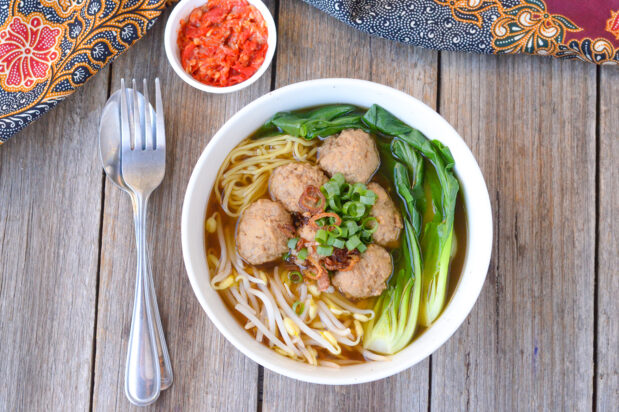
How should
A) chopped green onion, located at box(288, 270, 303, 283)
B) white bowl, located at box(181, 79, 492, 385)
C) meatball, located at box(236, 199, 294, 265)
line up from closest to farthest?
1. white bowl, located at box(181, 79, 492, 385)
2. meatball, located at box(236, 199, 294, 265)
3. chopped green onion, located at box(288, 270, 303, 283)

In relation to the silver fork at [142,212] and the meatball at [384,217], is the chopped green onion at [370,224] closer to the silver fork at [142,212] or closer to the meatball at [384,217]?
the meatball at [384,217]

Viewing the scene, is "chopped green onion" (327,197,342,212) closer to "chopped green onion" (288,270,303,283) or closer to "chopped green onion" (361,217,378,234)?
Result: "chopped green onion" (361,217,378,234)

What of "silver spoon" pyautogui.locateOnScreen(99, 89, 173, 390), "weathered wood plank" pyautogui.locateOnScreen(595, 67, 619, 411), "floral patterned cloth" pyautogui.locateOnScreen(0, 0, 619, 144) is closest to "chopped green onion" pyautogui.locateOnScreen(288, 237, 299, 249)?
"silver spoon" pyautogui.locateOnScreen(99, 89, 173, 390)

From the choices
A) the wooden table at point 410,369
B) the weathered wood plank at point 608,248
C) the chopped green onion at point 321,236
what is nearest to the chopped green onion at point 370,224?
the chopped green onion at point 321,236

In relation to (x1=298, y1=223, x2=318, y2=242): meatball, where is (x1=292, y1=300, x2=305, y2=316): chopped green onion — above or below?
below

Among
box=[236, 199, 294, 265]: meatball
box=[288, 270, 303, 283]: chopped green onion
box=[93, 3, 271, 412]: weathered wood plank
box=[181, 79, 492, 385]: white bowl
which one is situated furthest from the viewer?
box=[93, 3, 271, 412]: weathered wood plank

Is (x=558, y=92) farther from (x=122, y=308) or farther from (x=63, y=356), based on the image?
(x=63, y=356)

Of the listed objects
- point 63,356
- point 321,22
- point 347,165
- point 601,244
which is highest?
point 321,22

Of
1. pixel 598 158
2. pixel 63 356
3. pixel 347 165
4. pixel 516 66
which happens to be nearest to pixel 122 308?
pixel 63 356
